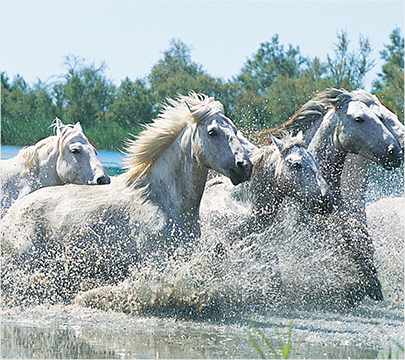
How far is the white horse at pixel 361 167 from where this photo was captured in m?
5.88

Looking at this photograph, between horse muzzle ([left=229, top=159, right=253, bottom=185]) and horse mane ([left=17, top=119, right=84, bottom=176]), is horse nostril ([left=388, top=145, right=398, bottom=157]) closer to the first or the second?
horse muzzle ([left=229, top=159, right=253, bottom=185])

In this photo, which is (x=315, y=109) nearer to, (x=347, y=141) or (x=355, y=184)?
(x=347, y=141)

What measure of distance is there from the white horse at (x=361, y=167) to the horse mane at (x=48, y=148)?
8.44 feet

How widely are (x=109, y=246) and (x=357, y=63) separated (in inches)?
702

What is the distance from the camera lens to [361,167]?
602 centimetres

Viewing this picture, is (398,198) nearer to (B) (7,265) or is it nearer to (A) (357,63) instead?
(B) (7,265)

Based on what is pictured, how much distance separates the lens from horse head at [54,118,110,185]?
20.3 feet

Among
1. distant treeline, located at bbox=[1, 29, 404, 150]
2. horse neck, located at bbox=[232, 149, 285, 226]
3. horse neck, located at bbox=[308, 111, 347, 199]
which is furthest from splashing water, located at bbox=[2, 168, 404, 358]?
distant treeline, located at bbox=[1, 29, 404, 150]

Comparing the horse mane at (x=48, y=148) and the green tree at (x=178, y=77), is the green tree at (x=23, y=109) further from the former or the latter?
the horse mane at (x=48, y=148)

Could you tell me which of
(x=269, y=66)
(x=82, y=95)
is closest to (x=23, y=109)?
(x=82, y=95)

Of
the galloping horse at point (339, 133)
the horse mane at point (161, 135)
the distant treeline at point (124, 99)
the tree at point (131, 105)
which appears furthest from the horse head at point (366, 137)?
the tree at point (131, 105)

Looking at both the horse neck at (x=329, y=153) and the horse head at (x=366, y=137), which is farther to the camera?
the horse neck at (x=329, y=153)

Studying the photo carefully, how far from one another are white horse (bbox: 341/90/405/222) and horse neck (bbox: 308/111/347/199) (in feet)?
0.46

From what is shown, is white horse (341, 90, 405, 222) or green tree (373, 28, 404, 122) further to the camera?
green tree (373, 28, 404, 122)
